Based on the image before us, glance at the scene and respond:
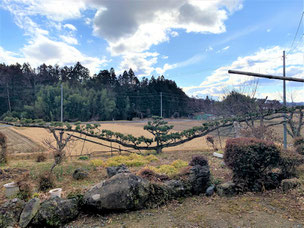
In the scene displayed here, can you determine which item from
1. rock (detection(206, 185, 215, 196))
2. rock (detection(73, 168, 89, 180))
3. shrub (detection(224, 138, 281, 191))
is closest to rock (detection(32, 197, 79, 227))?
rock (detection(73, 168, 89, 180))

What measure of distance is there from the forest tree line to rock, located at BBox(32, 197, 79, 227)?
2441 centimetres

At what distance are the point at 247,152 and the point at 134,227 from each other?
9.75ft

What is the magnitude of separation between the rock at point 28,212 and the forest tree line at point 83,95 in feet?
81.1

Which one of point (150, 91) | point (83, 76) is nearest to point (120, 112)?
point (150, 91)

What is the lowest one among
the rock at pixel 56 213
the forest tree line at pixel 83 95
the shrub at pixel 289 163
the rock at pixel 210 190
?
the rock at pixel 210 190

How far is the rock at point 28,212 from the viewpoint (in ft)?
10.2

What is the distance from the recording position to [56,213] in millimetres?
3252

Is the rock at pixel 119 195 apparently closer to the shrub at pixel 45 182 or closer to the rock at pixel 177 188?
the rock at pixel 177 188

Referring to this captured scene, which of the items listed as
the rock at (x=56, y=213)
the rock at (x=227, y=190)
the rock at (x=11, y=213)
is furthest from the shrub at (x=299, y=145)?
the rock at (x=11, y=213)

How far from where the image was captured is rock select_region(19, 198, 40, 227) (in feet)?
10.2

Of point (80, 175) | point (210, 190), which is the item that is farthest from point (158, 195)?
point (80, 175)

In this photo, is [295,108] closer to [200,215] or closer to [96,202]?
[200,215]

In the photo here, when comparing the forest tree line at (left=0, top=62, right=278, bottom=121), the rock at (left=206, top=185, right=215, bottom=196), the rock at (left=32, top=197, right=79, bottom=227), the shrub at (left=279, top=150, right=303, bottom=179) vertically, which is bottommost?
the rock at (left=206, top=185, right=215, bottom=196)

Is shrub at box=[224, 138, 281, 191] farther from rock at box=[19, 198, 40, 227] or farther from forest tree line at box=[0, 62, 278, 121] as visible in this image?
forest tree line at box=[0, 62, 278, 121]
